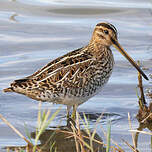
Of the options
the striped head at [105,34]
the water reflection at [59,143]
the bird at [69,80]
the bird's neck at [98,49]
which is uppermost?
the striped head at [105,34]

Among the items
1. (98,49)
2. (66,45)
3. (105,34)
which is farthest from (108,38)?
(66,45)

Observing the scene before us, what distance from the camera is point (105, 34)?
748 cm

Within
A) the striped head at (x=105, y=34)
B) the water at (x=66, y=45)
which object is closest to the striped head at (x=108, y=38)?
the striped head at (x=105, y=34)

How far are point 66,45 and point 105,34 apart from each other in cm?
291

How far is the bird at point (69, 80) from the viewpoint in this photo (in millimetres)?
7004

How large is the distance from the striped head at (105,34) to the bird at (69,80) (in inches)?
0.5

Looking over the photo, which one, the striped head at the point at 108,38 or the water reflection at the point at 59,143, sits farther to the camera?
the striped head at the point at 108,38

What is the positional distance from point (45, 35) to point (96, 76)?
3.88 m

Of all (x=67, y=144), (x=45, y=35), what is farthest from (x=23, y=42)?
(x=67, y=144)

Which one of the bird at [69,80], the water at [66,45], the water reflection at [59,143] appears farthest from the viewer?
the water at [66,45]

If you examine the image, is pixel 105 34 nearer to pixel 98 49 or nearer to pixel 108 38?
pixel 108 38

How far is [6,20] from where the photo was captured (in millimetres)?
11586

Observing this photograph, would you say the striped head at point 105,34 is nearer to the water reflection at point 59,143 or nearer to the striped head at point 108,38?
the striped head at point 108,38

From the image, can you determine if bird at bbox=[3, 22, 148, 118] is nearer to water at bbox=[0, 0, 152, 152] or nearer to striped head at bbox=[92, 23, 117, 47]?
striped head at bbox=[92, 23, 117, 47]
